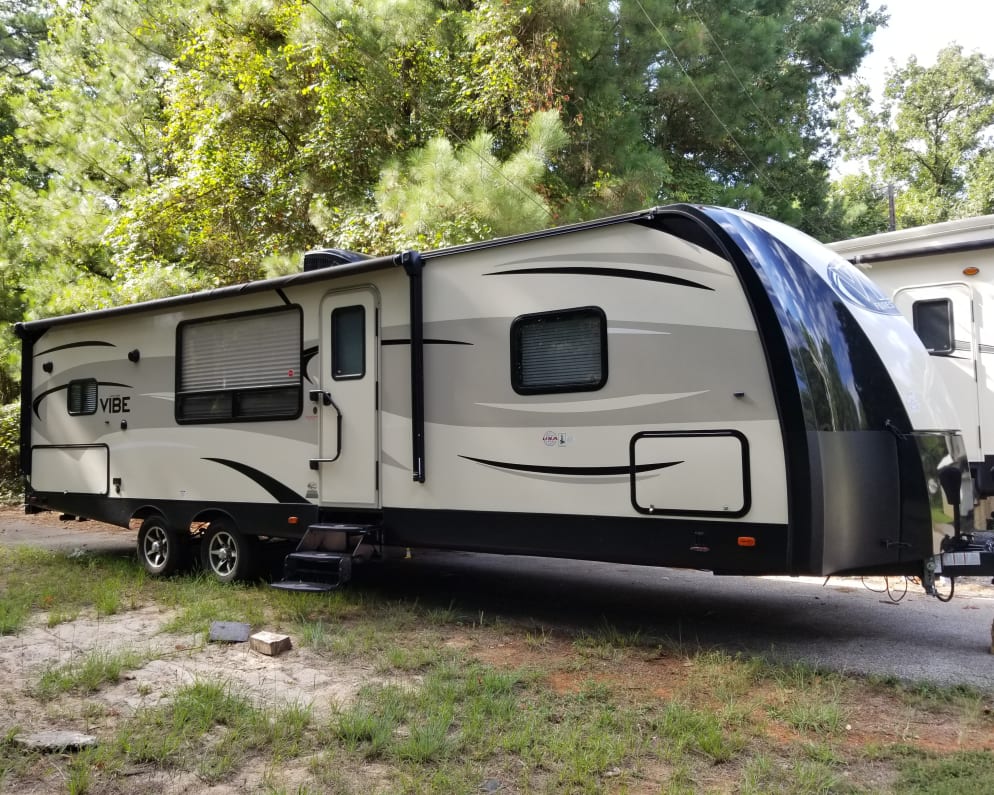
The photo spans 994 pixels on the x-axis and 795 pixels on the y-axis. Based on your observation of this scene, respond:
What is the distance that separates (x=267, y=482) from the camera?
798 cm

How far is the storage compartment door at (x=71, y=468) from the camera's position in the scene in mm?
9484

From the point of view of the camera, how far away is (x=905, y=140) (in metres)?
33.1

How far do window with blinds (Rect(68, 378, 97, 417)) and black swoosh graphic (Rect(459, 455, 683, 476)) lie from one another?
5010mm

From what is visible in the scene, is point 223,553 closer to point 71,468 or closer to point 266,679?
point 71,468

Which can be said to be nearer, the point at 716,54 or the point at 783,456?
the point at 783,456

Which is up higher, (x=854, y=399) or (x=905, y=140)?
(x=905, y=140)

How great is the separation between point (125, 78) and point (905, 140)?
28.0 m

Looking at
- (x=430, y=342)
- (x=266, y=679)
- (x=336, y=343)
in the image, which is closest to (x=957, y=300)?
(x=430, y=342)

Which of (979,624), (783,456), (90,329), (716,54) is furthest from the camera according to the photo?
(716,54)

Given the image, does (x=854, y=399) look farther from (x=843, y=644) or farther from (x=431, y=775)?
(x=431, y=775)

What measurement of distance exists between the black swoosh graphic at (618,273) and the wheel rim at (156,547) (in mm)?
4735

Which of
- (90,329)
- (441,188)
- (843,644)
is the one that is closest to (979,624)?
(843,644)

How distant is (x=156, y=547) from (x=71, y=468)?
1.61 m

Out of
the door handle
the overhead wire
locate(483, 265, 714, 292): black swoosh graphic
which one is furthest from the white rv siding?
the overhead wire
